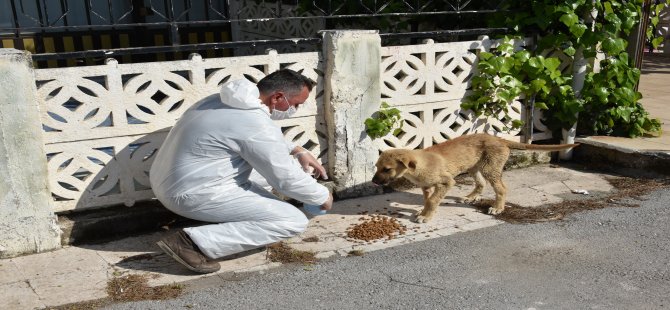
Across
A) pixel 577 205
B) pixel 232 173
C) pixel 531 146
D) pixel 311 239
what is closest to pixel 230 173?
pixel 232 173

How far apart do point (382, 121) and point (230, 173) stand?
1.83m

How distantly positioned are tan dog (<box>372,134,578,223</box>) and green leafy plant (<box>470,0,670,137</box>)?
88 cm

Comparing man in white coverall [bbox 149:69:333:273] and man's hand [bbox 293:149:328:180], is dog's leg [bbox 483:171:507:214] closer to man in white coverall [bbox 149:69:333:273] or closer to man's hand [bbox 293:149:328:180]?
man's hand [bbox 293:149:328:180]

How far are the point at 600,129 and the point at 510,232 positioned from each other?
9.31ft

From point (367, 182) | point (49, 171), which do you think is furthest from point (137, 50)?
point (367, 182)

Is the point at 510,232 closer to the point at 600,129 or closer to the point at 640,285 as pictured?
the point at 640,285

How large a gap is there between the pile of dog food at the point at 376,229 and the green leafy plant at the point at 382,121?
2.70 feet

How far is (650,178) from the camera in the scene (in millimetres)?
6680

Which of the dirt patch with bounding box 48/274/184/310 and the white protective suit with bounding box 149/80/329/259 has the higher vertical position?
the white protective suit with bounding box 149/80/329/259

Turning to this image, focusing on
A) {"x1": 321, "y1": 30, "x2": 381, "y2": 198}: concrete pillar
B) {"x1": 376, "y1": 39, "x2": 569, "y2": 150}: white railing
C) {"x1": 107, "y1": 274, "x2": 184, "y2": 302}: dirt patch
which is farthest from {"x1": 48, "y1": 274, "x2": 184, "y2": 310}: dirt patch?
{"x1": 376, "y1": 39, "x2": 569, "y2": 150}: white railing

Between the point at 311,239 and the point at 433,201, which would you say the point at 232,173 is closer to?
the point at 311,239

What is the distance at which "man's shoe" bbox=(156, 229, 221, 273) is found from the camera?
4.39m

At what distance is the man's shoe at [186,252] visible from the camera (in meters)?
4.39

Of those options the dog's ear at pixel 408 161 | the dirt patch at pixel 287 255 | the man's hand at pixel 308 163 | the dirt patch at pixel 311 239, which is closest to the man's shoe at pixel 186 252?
the dirt patch at pixel 287 255
